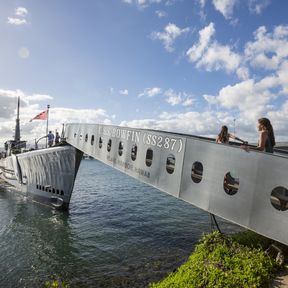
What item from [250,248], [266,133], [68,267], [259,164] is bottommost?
[68,267]

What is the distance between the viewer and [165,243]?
20.4m

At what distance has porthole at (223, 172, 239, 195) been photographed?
9.72 meters

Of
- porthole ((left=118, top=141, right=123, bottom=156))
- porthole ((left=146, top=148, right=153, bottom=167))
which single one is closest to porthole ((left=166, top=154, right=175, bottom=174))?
porthole ((left=146, top=148, right=153, bottom=167))

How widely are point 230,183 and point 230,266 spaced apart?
108 inches

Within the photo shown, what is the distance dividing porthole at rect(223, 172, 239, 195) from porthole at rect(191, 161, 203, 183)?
3.95 ft

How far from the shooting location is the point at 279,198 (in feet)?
28.6

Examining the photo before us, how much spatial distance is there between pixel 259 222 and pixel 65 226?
20622 mm

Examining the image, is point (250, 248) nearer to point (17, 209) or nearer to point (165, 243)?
point (165, 243)

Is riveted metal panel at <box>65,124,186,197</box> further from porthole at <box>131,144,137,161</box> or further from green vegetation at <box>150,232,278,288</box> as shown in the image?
green vegetation at <box>150,232,278,288</box>

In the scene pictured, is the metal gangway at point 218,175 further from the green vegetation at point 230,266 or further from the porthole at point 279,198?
the green vegetation at point 230,266

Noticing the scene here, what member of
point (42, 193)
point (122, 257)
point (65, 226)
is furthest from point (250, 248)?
point (42, 193)

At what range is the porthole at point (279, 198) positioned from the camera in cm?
856

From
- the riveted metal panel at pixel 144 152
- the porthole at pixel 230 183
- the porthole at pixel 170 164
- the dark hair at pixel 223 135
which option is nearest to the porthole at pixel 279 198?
the porthole at pixel 230 183

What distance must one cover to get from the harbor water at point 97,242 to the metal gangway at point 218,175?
5756mm
